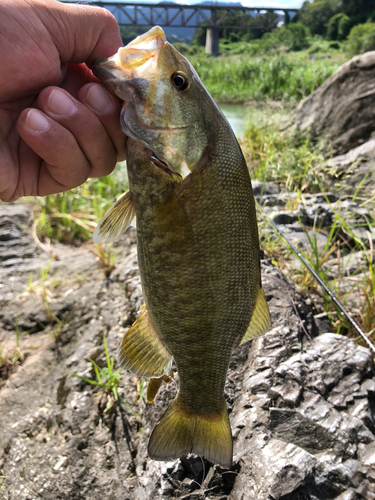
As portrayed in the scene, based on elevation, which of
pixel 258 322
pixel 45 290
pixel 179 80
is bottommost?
pixel 45 290

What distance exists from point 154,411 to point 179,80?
6.97 ft

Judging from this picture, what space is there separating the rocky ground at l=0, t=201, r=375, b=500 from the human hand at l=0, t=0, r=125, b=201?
168cm

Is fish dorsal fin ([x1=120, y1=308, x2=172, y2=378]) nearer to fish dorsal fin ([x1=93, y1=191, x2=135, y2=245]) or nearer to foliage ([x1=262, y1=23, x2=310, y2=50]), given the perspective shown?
fish dorsal fin ([x1=93, y1=191, x2=135, y2=245])

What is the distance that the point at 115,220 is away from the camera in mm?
1703

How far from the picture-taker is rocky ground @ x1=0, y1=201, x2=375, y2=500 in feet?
6.47

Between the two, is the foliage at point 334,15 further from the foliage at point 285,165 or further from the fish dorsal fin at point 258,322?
the fish dorsal fin at point 258,322

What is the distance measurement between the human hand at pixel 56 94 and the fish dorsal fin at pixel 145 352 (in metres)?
0.93

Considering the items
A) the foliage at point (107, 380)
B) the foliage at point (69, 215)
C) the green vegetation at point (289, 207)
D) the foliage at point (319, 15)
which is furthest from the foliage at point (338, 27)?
the foliage at point (107, 380)

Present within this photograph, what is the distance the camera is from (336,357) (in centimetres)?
260

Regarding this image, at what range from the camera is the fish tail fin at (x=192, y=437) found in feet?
5.33

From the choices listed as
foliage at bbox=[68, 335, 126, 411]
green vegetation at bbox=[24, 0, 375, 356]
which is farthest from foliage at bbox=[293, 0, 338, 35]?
foliage at bbox=[68, 335, 126, 411]

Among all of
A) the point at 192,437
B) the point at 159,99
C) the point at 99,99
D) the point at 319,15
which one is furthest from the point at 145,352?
the point at 319,15

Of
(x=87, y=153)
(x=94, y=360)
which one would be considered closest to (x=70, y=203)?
(x=94, y=360)

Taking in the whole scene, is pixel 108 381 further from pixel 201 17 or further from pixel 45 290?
pixel 201 17
